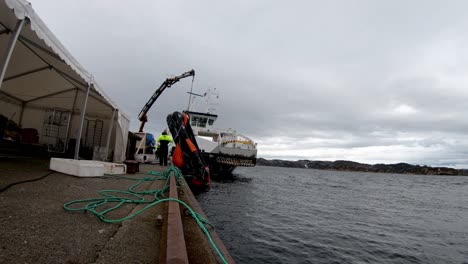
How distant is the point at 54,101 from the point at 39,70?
3.77 metres

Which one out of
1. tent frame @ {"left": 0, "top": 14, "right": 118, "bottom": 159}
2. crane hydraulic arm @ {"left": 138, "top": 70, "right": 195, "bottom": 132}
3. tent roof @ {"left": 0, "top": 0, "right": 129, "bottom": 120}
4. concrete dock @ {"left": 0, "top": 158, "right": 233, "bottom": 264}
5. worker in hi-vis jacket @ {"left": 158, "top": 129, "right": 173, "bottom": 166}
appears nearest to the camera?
concrete dock @ {"left": 0, "top": 158, "right": 233, "bottom": 264}

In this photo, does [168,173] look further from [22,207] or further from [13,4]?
[13,4]

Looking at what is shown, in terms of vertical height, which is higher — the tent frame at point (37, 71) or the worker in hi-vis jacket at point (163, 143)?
the tent frame at point (37, 71)

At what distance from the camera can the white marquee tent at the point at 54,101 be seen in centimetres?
642

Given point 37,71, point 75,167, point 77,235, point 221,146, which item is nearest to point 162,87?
point 221,146

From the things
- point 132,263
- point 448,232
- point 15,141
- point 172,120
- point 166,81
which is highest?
point 166,81

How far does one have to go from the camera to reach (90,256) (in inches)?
71.3

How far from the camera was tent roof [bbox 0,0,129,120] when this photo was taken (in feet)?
12.4

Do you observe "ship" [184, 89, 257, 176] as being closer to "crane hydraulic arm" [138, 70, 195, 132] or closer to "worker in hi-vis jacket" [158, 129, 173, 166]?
"crane hydraulic arm" [138, 70, 195, 132]

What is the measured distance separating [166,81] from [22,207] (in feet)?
81.8

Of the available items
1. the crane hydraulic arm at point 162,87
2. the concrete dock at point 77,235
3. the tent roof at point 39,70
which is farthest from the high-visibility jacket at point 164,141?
the crane hydraulic arm at point 162,87

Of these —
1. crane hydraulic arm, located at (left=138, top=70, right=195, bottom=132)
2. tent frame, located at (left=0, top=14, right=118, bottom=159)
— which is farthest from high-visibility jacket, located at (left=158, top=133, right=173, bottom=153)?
crane hydraulic arm, located at (left=138, top=70, right=195, bottom=132)

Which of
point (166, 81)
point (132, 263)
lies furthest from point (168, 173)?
point (166, 81)

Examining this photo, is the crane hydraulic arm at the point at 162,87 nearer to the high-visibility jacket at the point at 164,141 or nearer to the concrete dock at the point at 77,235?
the high-visibility jacket at the point at 164,141
